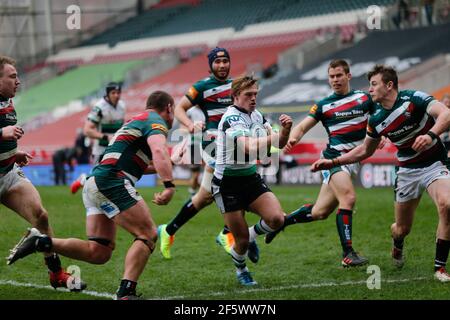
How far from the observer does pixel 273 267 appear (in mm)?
10258

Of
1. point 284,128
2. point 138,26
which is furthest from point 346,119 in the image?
point 138,26

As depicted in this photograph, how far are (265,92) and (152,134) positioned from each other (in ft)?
79.9

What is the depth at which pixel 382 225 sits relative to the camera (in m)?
13.9

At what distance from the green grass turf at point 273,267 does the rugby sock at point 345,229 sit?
27cm

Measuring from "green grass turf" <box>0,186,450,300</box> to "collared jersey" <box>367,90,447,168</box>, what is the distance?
1244mm

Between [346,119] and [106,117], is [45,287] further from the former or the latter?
[106,117]

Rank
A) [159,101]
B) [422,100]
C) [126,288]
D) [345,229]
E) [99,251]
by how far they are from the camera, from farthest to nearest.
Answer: [345,229] → [422,100] → [99,251] → [159,101] → [126,288]

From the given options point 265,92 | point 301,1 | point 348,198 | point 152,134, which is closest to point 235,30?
point 301,1

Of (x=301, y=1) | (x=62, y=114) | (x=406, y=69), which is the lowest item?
(x=62, y=114)

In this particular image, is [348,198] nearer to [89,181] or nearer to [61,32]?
[89,181]

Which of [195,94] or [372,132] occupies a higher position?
[195,94]

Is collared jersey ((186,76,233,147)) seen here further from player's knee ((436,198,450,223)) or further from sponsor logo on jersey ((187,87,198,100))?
player's knee ((436,198,450,223))

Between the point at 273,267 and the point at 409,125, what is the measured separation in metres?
2.47
